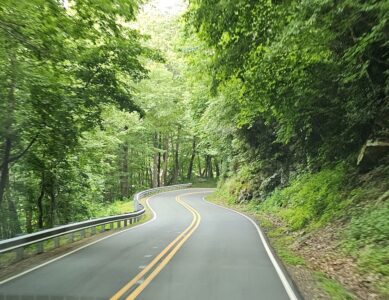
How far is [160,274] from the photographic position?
8891 mm

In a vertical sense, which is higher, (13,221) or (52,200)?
(52,200)

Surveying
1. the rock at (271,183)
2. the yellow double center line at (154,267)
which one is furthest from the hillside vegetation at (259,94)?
the rock at (271,183)

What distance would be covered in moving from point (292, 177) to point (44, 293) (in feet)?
70.0

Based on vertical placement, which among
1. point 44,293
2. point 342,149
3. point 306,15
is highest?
point 306,15

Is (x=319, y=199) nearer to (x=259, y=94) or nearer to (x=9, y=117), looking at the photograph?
(x=259, y=94)

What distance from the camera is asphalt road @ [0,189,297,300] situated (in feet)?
24.1

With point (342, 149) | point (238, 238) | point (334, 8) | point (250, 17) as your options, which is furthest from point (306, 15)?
point (342, 149)

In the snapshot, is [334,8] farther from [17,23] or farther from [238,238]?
[238,238]

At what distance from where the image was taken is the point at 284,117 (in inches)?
682

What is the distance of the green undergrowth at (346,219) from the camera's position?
346 inches

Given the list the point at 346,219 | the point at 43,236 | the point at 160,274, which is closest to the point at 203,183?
the point at 346,219

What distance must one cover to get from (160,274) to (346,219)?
6.61m

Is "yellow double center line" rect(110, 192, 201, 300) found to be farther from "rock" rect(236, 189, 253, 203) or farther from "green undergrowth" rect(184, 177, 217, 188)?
"green undergrowth" rect(184, 177, 217, 188)

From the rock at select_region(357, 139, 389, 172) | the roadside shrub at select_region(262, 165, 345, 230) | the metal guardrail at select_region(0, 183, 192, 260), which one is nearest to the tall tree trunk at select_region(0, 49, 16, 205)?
the metal guardrail at select_region(0, 183, 192, 260)
